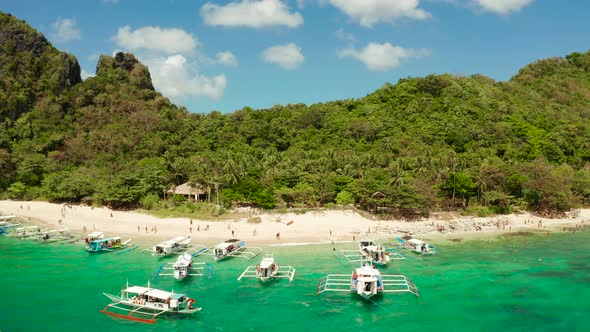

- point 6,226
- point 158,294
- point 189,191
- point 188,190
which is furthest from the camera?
point 188,190

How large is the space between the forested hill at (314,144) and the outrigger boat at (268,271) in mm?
19346

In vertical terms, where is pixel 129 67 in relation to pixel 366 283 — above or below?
above

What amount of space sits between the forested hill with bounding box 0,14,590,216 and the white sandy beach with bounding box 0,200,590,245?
2.87m

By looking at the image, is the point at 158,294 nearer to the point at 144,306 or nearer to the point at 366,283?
the point at 144,306

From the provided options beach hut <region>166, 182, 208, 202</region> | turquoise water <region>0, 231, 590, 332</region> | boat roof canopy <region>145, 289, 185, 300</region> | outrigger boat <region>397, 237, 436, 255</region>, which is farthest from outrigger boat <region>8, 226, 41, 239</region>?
outrigger boat <region>397, 237, 436, 255</region>

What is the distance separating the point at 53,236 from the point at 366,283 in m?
38.7

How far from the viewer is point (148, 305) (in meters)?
26.6

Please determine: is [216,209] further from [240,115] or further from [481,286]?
[240,115]

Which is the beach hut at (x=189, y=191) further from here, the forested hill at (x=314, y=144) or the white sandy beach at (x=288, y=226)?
the white sandy beach at (x=288, y=226)

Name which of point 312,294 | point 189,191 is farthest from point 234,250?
point 189,191

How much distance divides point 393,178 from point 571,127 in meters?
63.9

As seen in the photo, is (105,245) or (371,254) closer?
(371,254)

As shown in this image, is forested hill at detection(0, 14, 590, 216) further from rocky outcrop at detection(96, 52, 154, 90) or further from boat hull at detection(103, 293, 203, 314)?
boat hull at detection(103, 293, 203, 314)

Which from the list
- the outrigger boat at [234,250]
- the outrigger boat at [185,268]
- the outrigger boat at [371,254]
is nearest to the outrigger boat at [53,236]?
the outrigger boat at [185,268]
